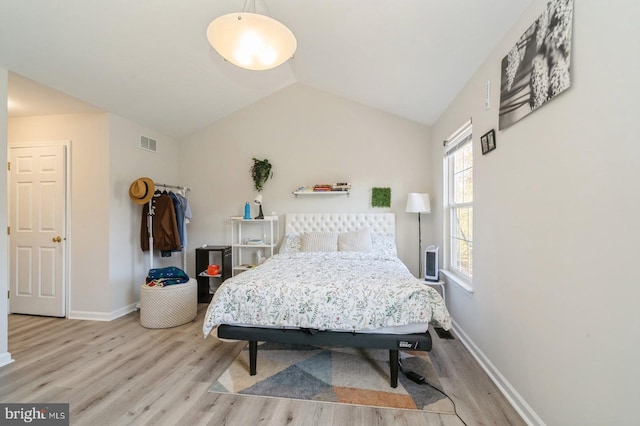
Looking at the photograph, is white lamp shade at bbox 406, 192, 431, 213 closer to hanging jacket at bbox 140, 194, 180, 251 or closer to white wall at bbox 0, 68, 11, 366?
hanging jacket at bbox 140, 194, 180, 251

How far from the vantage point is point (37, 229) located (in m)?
3.62

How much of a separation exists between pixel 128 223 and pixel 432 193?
14.2 ft

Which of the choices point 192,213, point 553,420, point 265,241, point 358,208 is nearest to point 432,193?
point 358,208

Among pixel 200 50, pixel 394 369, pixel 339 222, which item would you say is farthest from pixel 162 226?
pixel 394 369

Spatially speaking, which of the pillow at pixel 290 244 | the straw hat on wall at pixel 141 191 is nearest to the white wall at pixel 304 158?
the pillow at pixel 290 244

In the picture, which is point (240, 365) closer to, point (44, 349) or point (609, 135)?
point (44, 349)

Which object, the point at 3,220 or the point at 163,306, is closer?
the point at 3,220

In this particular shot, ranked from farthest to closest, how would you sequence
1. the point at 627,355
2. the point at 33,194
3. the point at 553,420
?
the point at 33,194, the point at 553,420, the point at 627,355

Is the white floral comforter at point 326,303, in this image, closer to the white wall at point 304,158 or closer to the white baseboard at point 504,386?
the white baseboard at point 504,386

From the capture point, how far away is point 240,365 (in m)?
2.42

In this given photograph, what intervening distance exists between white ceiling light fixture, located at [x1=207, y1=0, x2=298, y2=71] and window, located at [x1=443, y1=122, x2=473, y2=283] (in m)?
2.00

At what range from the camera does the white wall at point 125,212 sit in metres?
3.53

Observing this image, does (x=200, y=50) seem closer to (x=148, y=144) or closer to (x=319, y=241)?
(x=148, y=144)

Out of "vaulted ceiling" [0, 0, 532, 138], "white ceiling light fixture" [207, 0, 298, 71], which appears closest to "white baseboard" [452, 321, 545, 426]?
"vaulted ceiling" [0, 0, 532, 138]
